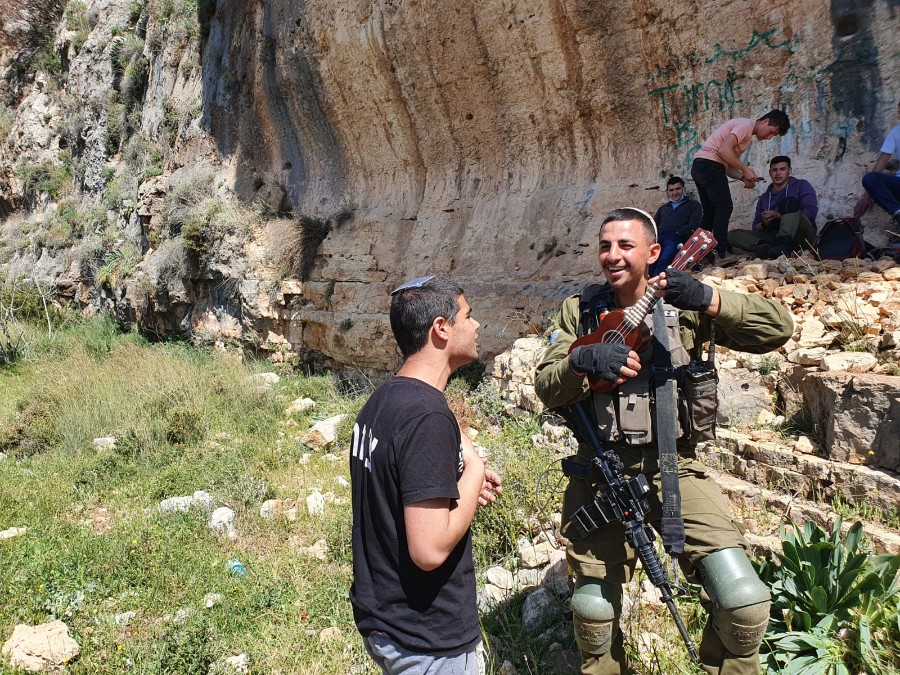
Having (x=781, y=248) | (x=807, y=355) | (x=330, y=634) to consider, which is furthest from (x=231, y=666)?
(x=781, y=248)

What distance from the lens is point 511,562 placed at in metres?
3.46

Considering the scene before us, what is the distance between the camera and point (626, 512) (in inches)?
82.4

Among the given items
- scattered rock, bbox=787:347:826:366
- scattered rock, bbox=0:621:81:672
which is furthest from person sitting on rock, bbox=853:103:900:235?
scattered rock, bbox=0:621:81:672

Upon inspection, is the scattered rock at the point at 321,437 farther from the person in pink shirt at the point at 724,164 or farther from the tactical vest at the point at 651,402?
the tactical vest at the point at 651,402

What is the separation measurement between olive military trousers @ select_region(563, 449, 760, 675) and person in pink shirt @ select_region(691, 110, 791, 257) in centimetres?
371

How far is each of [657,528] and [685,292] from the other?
88 centimetres

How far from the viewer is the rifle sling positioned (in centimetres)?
200

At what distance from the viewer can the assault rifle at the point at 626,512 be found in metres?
2.08

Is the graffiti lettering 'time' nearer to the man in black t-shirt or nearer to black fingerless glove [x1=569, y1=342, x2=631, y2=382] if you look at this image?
black fingerless glove [x1=569, y1=342, x2=631, y2=382]

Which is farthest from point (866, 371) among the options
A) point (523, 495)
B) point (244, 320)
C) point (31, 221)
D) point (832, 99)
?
point (31, 221)

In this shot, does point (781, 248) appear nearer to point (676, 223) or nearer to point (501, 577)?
point (676, 223)

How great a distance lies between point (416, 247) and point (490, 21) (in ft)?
10.2

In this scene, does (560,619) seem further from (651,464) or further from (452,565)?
(452,565)

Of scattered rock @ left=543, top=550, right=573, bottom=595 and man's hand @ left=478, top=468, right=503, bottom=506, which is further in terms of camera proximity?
scattered rock @ left=543, top=550, right=573, bottom=595
